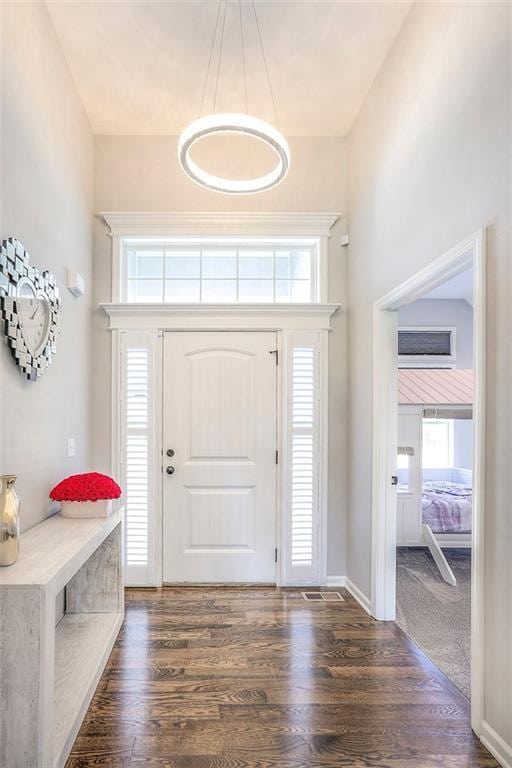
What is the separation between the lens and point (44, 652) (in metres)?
1.49

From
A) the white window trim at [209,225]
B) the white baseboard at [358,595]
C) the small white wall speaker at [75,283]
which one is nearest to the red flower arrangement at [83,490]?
the small white wall speaker at [75,283]

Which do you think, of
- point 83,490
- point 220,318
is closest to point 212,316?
point 220,318

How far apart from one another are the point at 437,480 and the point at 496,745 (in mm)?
4637

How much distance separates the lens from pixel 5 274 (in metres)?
1.95

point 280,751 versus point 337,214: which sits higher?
point 337,214

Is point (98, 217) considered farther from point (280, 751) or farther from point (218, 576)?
point (280, 751)

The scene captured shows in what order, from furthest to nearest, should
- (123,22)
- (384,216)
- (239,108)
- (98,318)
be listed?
(98,318) < (239,108) < (384,216) < (123,22)

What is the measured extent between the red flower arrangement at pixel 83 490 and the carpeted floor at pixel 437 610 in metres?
2.06

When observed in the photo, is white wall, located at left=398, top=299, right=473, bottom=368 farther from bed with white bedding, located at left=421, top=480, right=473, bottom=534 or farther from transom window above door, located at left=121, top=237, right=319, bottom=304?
transom window above door, located at left=121, top=237, right=319, bottom=304

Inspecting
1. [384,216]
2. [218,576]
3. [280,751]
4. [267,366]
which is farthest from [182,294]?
[280,751]

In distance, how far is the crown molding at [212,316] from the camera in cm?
340

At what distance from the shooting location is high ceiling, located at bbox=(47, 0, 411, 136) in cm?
249

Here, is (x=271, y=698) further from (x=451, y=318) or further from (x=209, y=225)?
(x=451, y=318)

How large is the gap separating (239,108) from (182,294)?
1438 mm
